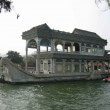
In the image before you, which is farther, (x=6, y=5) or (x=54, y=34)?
(x=54, y=34)

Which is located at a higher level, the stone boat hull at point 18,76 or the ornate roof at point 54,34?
the ornate roof at point 54,34

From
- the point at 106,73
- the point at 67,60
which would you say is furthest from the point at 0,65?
the point at 106,73

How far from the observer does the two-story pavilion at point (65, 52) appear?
110 ft

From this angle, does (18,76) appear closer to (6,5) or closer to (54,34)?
(54,34)

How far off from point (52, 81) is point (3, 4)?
26.5 meters

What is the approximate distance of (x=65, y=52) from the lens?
119 ft

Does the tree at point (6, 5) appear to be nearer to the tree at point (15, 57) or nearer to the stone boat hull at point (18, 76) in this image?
the stone boat hull at point (18, 76)

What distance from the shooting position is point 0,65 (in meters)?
31.7

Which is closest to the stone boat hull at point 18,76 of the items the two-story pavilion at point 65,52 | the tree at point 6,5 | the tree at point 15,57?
the two-story pavilion at point 65,52

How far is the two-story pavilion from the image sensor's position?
1320 inches

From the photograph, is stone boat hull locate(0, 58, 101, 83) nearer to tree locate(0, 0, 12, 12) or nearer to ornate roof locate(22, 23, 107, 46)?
ornate roof locate(22, 23, 107, 46)

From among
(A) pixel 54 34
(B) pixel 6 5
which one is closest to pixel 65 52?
(A) pixel 54 34

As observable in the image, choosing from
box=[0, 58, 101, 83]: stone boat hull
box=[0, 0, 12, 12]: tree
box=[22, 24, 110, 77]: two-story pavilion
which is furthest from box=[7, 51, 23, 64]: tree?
box=[0, 0, 12, 12]: tree

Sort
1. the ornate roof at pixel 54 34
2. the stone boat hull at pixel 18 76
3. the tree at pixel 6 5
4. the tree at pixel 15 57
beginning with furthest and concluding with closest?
the tree at pixel 15 57, the ornate roof at pixel 54 34, the stone boat hull at pixel 18 76, the tree at pixel 6 5
